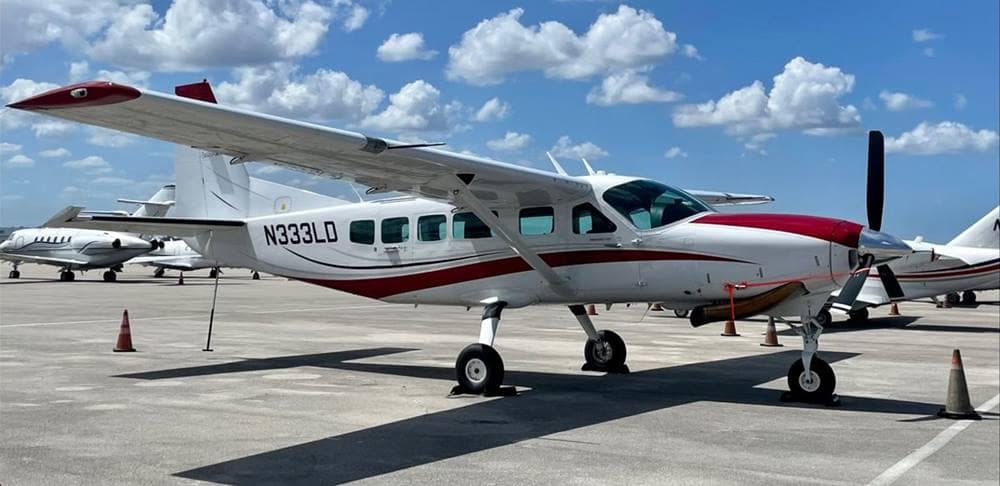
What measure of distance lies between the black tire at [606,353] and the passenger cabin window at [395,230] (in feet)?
10.5

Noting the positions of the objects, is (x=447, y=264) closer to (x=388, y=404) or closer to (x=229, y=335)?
(x=388, y=404)

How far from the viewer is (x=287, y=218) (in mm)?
13484

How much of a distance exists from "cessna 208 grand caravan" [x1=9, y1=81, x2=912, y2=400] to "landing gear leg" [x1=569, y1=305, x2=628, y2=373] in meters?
0.02

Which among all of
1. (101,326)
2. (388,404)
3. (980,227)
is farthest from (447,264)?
(980,227)

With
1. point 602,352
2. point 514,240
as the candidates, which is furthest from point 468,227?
point 602,352

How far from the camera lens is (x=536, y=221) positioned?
1120cm

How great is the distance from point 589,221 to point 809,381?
3.19m

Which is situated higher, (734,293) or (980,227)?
(980,227)

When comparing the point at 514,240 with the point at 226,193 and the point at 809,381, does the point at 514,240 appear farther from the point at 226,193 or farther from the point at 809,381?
the point at 226,193

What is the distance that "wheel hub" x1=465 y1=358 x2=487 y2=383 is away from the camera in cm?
1045

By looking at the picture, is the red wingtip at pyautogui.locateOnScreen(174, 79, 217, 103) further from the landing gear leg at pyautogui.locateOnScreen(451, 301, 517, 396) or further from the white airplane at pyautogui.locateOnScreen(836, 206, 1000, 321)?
the white airplane at pyautogui.locateOnScreen(836, 206, 1000, 321)

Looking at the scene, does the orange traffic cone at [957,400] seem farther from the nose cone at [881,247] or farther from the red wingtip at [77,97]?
the red wingtip at [77,97]

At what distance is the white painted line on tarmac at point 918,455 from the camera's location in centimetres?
645

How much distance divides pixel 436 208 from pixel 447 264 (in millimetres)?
822
